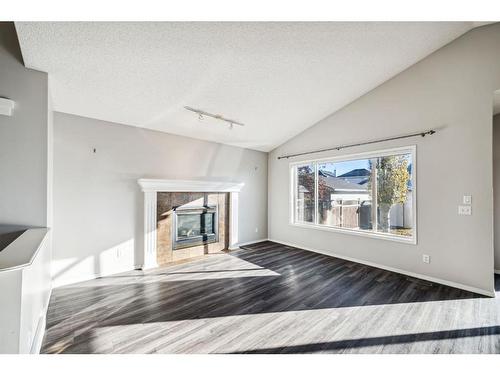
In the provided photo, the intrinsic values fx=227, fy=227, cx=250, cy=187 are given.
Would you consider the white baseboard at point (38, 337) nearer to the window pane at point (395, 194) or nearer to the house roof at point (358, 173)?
the window pane at point (395, 194)

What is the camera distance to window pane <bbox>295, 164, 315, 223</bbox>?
16.6 ft

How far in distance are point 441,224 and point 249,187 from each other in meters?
3.61

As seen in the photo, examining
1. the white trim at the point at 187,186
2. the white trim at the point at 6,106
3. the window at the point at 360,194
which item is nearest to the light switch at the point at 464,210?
the window at the point at 360,194

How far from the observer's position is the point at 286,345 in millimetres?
1901

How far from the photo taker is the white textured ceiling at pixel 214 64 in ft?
6.89

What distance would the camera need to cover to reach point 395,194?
3.76 meters

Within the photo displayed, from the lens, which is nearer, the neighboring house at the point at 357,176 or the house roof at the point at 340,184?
the neighboring house at the point at 357,176

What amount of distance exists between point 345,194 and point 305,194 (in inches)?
36.6

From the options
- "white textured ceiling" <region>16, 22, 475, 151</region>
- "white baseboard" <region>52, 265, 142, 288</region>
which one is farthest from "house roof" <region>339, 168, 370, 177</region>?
"white baseboard" <region>52, 265, 142, 288</region>

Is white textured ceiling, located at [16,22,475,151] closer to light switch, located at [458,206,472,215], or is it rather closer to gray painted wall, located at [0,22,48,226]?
gray painted wall, located at [0,22,48,226]

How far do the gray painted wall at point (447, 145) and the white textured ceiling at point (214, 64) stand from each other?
0.28 m

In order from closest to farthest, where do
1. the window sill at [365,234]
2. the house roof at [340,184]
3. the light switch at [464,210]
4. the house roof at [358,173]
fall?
1. the light switch at [464,210]
2. the window sill at [365,234]
3. the house roof at [358,173]
4. the house roof at [340,184]
